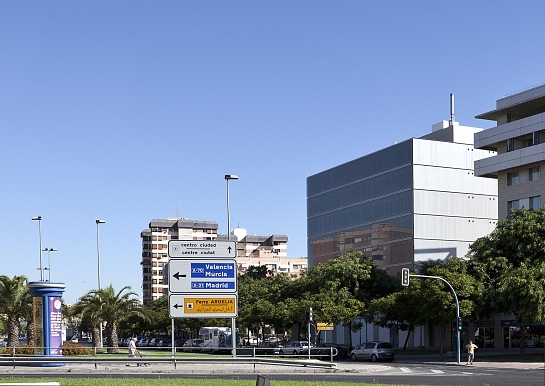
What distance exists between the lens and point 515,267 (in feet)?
182

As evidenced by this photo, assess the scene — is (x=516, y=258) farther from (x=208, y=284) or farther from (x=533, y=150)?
(x=208, y=284)

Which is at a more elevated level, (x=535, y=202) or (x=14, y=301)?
(x=535, y=202)

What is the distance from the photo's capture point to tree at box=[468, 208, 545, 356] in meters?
47.7

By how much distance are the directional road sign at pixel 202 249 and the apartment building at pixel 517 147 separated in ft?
138

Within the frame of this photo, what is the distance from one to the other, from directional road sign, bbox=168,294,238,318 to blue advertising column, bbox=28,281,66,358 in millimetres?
11522

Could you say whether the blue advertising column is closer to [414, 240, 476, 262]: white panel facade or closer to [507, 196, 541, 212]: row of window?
[507, 196, 541, 212]: row of window

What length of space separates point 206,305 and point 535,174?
45.6 meters

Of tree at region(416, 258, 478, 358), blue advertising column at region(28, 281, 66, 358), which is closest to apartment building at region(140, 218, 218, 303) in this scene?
tree at region(416, 258, 478, 358)

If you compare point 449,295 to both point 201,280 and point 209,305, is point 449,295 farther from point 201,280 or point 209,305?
point 201,280

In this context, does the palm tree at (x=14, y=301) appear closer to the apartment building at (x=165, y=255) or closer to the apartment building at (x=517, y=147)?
the apartment building at (x=517, y=147)

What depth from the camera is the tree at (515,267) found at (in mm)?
47738

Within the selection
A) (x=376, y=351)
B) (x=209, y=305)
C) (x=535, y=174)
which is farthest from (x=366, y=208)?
(x=209, y=305)

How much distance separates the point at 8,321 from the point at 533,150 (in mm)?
46013

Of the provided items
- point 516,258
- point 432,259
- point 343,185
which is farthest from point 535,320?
point 343,185
